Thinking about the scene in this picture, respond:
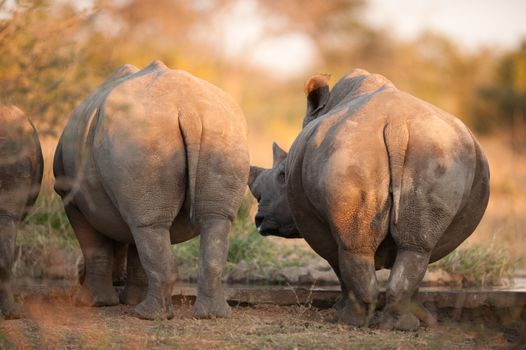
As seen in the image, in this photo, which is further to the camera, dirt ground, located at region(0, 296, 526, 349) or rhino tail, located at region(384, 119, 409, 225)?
rhino tail, located at region(384, 119, 409, 225)

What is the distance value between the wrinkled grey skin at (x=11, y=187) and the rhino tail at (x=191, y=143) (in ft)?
3.09

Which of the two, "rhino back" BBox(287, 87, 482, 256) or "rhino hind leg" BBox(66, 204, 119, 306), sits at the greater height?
"rhino back" BBox(287, 87, 482, 256)

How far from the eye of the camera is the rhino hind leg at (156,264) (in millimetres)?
6426

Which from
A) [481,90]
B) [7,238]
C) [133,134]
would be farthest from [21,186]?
[481,90]

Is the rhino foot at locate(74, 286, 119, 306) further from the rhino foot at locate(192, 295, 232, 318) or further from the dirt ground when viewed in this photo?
the rhino foot at locate(192, 295, 232, 318)

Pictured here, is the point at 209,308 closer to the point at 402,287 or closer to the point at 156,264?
the point at 156,264

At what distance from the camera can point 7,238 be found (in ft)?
20.9

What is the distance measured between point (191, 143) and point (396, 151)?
4.19ft

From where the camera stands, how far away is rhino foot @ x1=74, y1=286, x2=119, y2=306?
729 cm

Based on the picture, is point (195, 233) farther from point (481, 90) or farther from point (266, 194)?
point (481, 90)

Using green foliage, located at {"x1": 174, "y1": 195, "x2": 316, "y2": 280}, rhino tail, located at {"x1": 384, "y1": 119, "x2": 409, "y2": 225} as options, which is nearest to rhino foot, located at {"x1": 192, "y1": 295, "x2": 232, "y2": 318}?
rhino tail, located at {"x1": 384, "y1": 119, "x2": 409, "y2": 225}

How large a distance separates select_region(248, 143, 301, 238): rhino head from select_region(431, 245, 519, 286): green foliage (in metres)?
2.07

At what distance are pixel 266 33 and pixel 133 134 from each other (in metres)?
28.4

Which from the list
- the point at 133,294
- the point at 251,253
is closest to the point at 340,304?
the point at 133,294
